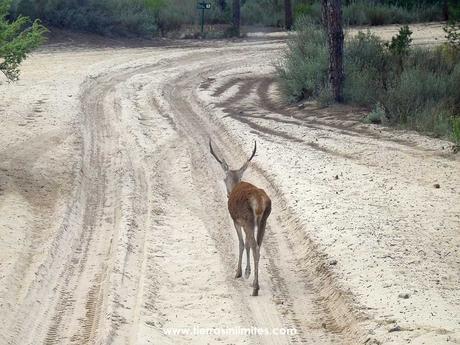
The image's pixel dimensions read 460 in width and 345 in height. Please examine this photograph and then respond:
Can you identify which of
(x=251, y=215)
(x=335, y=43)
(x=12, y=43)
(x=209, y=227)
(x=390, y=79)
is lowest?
(x=209, y=227)

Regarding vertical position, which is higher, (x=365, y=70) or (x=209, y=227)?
(x=365, y=70)

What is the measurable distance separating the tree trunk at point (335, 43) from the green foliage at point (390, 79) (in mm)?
286

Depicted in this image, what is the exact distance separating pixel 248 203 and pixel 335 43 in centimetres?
1307

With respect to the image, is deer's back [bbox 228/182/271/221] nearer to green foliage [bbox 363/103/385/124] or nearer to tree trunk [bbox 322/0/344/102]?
green foliage [bbox 363/103/385/124]

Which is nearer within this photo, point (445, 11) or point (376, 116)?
point (376, 116)

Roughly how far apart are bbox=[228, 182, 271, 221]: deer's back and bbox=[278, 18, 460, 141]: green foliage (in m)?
7.80

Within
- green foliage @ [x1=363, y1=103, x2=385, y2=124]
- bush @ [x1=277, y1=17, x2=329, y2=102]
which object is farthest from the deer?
bush @ [x1=277, y1=17, x2=329, y2=102]

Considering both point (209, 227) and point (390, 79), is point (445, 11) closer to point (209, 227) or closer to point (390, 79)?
point (390, 79)

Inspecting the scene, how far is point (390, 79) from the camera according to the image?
23.9 metres

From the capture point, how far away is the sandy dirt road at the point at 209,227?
33.7 ft

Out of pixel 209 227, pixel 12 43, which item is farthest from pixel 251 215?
pixel 12 43

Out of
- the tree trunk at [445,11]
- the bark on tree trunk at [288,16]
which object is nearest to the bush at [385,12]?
the tree trunk at [445,11]

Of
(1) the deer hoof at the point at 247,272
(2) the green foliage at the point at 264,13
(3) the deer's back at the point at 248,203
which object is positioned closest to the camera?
(3) the deer's back at the point at 248,203

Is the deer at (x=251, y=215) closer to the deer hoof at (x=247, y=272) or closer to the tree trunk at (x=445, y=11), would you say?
the deer hoof at (x=247, y=272)
